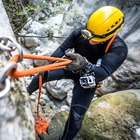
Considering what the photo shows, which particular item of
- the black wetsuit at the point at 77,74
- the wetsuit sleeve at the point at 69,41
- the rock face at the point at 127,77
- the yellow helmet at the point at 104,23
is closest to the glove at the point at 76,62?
the black wetsuit at the point at 77,74

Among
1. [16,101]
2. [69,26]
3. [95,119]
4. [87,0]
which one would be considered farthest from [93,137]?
[87,0]

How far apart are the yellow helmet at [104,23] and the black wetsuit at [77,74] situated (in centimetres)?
22

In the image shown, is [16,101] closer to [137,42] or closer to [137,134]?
[137,134]

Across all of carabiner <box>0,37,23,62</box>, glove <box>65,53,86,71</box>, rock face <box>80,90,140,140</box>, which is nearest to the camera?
carabiner <box>0,37,23,62</box>

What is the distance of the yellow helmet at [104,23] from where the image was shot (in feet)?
3.94

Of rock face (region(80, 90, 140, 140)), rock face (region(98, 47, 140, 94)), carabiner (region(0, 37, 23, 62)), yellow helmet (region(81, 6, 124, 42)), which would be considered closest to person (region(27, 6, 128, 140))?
yellow helmet (region(81, 6, 124, 42))

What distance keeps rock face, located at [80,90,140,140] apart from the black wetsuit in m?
0.46

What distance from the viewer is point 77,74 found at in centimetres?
161

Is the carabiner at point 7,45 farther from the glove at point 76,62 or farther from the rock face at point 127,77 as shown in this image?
the rock face at point 127,77

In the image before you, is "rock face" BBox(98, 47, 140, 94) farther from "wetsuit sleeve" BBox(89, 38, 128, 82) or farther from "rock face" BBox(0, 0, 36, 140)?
"rock face" BBox(0, 0, 36, 140)

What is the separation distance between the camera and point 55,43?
351cm

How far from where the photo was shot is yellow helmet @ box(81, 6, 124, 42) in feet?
3.94

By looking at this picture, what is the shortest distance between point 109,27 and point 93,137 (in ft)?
5.50

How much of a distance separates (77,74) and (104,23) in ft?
2.81
